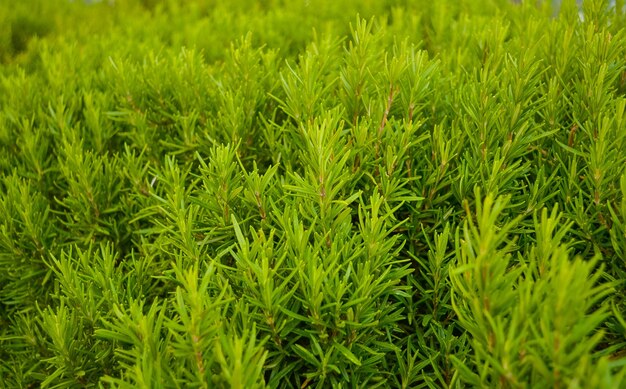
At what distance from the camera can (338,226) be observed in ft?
3.84

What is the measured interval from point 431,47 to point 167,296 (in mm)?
1470

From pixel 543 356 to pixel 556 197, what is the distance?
23.2 inches

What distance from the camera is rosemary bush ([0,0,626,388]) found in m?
0.89

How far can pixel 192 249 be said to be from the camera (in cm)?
116

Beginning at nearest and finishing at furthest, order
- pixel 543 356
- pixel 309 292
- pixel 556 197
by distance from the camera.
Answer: pixel 543 356, pixel 309 292, pixel 556 197

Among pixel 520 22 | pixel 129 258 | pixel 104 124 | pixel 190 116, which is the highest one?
pixel 520 22

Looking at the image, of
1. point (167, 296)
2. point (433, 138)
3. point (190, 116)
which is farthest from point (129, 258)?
point (433, 138)

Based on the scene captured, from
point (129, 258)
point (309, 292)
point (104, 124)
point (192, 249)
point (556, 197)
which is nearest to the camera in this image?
point (309, 292)

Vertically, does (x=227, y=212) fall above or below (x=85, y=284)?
above

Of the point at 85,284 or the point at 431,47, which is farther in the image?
the point at 431,47

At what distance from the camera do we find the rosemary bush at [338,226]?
0.89 metres

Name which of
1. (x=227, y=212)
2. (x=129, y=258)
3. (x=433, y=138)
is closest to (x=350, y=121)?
(x=433, y=138)

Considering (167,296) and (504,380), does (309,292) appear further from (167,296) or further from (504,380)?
(167,296)

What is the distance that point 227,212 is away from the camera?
1223 millimetres
